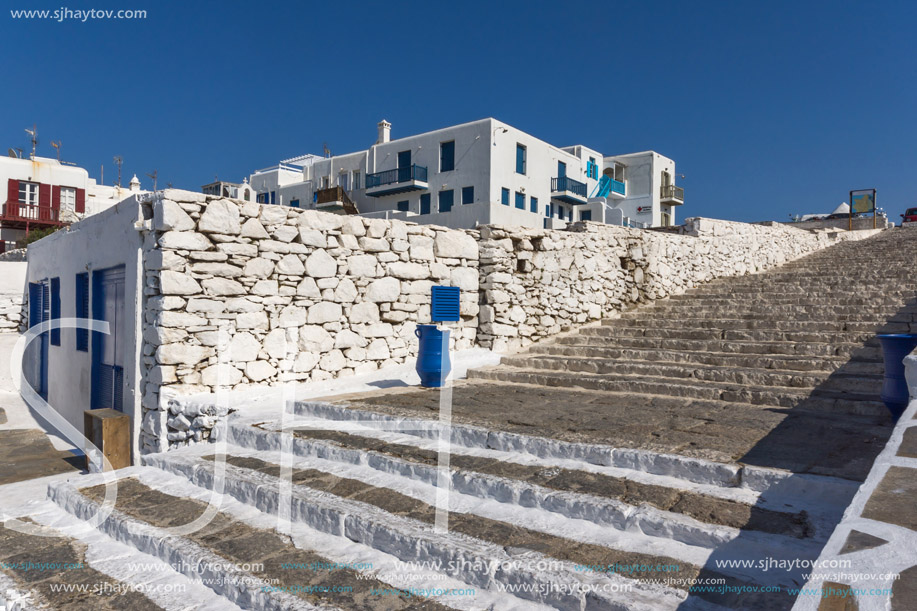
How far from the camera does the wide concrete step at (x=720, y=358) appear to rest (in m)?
6.03

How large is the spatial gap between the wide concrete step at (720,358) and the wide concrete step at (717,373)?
0.13m

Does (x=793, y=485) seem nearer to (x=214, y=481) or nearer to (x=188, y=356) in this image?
(x=214, y=481)

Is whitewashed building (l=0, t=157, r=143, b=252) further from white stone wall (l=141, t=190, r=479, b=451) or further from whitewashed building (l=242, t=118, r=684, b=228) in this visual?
white stone wall (l=141, t=190, r=479, b=451)

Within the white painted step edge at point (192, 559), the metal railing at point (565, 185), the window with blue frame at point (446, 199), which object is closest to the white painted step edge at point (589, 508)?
the white painted step edge at point (192, 559)

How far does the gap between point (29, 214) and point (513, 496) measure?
33110mm

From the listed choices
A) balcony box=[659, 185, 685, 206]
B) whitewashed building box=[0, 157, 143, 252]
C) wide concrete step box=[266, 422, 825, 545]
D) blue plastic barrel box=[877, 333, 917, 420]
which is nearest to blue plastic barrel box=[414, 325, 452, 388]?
wide concrete step box=[266, 422, 825, 545]

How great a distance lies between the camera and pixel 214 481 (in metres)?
4.23

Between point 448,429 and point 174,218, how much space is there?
381 cm

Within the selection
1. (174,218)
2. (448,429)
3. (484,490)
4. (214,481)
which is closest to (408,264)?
(174,218)

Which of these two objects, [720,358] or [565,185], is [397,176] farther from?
[720,358]

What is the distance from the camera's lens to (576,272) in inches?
387

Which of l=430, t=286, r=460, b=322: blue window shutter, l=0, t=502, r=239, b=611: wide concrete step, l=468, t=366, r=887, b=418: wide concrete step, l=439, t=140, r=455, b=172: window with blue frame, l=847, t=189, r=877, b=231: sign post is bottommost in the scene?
l=0, t=502, r=239, b=611: wide concrete step

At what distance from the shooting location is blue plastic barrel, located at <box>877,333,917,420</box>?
406 cm

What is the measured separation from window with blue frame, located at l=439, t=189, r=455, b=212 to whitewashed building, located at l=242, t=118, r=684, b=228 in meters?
0.05
